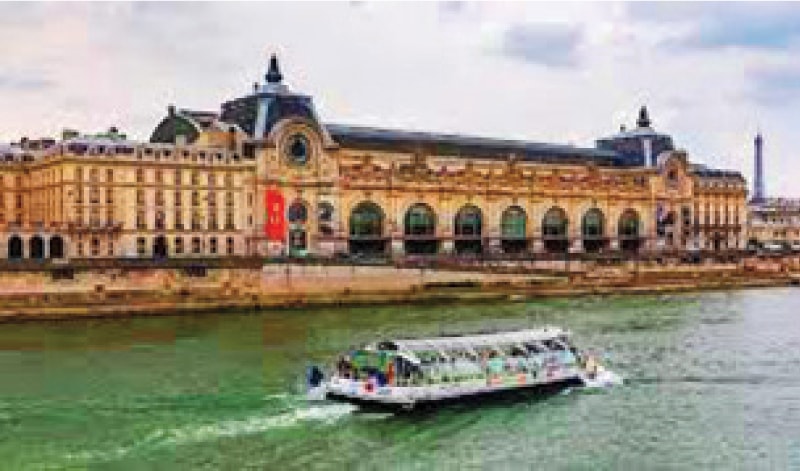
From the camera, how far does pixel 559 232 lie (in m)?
124

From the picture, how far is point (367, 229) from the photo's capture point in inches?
Answer: 4296

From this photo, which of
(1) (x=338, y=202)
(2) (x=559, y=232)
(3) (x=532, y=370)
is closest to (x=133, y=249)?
(1) (x=338, y=202)

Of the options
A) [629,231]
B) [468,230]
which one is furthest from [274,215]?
[629,231]

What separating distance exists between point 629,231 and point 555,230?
11028 millimetres

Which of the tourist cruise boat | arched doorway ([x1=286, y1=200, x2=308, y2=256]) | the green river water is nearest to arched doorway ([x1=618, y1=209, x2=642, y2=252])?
arched doorway ([x1=286, y1=200, x2=308, y2=256])

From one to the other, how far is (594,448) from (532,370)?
9.45 m

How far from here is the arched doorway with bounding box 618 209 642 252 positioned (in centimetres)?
13012

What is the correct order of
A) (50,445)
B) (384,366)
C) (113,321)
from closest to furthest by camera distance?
1. (50,445)
2. (384,366)
3. (113,321)

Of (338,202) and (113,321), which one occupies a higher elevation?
(338,202)

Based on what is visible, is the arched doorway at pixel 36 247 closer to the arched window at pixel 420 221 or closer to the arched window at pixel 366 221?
the arched window at pixel 366 221

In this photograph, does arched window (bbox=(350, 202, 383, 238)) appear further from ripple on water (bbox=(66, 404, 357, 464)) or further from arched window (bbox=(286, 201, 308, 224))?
ripple on water (bbox=(66, 404, 357, 464))

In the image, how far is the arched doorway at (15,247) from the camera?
87.8m

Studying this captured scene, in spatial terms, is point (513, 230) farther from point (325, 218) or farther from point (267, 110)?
point (267, 110)

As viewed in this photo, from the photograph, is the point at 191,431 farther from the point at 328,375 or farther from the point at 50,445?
the point at 328,375
